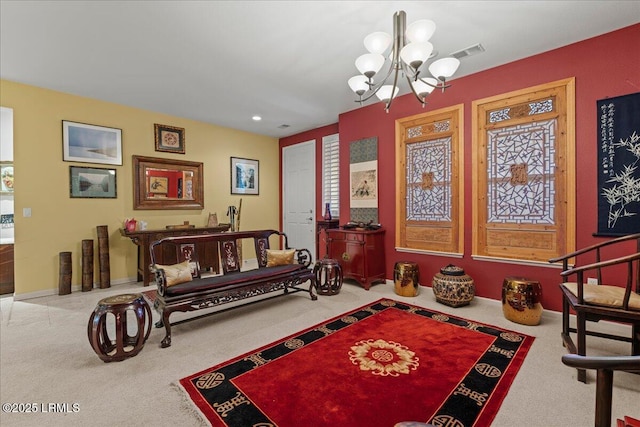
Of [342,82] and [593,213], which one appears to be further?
[342,82]

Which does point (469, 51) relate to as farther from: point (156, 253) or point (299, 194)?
point (156, 253)

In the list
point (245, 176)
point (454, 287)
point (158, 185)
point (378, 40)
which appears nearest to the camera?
point (378, 40)

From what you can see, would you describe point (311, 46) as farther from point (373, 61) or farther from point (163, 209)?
point (163, 209)

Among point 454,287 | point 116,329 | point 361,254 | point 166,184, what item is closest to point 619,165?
point 454,287

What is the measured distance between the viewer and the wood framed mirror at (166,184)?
507 centimetres

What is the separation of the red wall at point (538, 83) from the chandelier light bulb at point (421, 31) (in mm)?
1653

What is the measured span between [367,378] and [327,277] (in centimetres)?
199

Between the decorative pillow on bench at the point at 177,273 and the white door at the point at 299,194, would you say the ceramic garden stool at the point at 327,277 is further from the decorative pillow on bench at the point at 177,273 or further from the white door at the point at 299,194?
the white door at the point at 299,194

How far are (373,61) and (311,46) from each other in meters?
1.08


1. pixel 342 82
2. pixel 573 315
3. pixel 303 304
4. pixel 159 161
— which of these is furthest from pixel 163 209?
pixel 573 315

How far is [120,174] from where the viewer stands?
16.0ft

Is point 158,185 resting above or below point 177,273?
above

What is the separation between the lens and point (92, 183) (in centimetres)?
461

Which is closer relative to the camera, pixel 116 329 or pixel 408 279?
pixel 116 329
